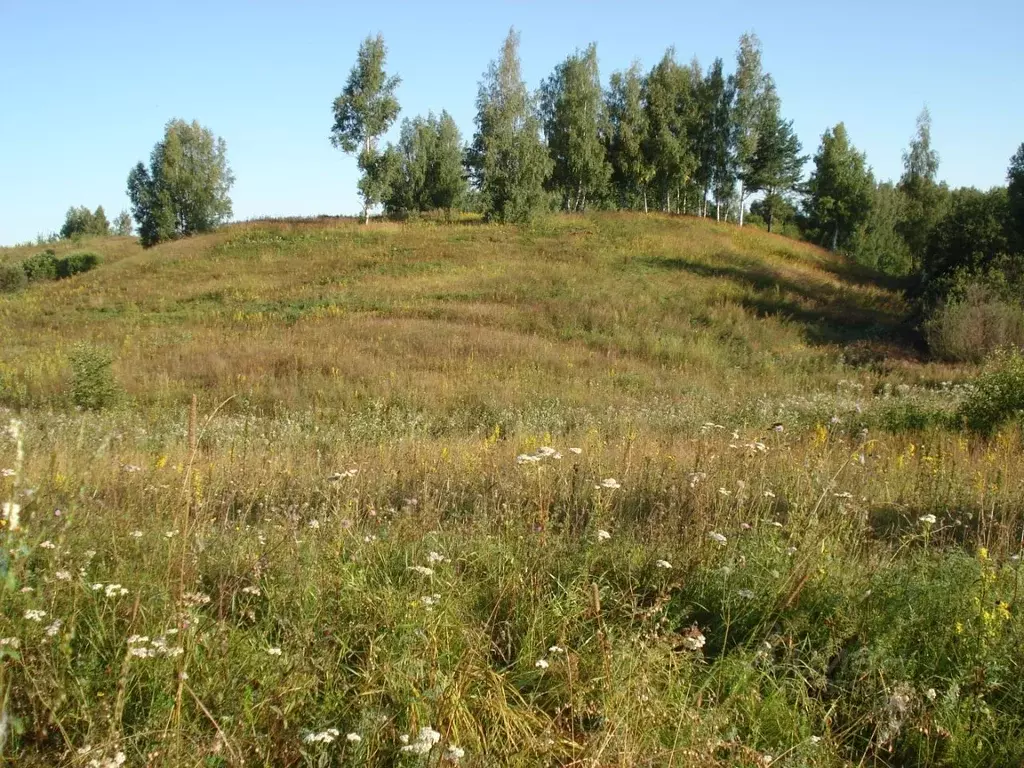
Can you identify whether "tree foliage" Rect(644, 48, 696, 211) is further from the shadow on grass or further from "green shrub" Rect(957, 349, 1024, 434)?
"green shrub" Rect(957, 349, 1024, 434)

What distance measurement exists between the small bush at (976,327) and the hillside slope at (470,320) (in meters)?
1.10

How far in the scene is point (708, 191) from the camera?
55.0m

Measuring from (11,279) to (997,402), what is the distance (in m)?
44.9

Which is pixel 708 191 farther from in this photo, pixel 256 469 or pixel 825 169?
pixel 256 469

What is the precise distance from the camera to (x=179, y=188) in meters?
54.6

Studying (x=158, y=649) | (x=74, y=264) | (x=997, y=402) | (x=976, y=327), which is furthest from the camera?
(x=74, y=264)

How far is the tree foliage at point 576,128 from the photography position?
49094 millimetres

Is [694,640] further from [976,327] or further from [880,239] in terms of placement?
[880,239]

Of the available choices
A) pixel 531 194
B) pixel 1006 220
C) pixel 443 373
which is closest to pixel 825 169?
pixel 531 194

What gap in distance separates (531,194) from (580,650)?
139 ft

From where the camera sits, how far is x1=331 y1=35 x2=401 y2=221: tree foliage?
43.5 m

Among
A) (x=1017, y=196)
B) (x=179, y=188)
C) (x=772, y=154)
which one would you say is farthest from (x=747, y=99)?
(x=179, y=188)

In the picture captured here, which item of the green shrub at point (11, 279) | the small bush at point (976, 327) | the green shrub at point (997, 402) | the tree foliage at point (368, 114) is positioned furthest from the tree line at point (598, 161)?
the green shrub at point (997, 402)

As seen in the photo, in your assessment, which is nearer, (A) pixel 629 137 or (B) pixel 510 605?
(B) pixel 510 605
